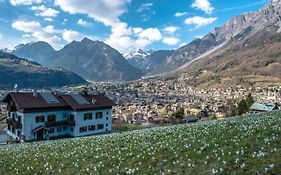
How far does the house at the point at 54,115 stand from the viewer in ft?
226

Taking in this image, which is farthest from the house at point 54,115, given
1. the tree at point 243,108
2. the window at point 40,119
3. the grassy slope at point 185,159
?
the tree at point 243,108

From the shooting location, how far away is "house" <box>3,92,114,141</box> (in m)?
68.9

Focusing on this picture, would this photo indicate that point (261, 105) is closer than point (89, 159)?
No

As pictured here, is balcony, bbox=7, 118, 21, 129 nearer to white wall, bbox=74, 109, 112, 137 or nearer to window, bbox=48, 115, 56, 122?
window, bbox=48, 115, 56, 122

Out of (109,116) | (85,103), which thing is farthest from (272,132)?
(109,116)

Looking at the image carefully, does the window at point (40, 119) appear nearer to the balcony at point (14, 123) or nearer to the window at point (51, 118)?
the window at point (51, 118)

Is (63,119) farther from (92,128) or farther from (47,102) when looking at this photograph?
(92,128)

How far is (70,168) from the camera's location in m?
17.1

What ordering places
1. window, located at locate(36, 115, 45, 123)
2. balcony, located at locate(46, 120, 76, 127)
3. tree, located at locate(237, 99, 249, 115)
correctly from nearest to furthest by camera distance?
1. window, located at locate(36, 115, 45, 123)
2. balcony, located at locate(46, 120, 76, 127)
3. tree, located at locate(237, 99, 249, 115)

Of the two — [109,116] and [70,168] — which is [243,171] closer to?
[70,168]

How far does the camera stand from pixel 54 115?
7281 centimetres

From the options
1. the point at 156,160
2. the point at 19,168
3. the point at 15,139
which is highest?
the point at 156,160

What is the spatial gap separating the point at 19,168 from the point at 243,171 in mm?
13473

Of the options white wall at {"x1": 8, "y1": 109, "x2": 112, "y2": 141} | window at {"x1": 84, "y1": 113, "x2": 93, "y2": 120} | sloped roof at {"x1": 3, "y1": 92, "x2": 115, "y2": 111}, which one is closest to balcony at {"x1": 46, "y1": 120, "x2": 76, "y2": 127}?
white wall at {"x1": 8, "y1": 109, "x2": 112, "y2": 141}
